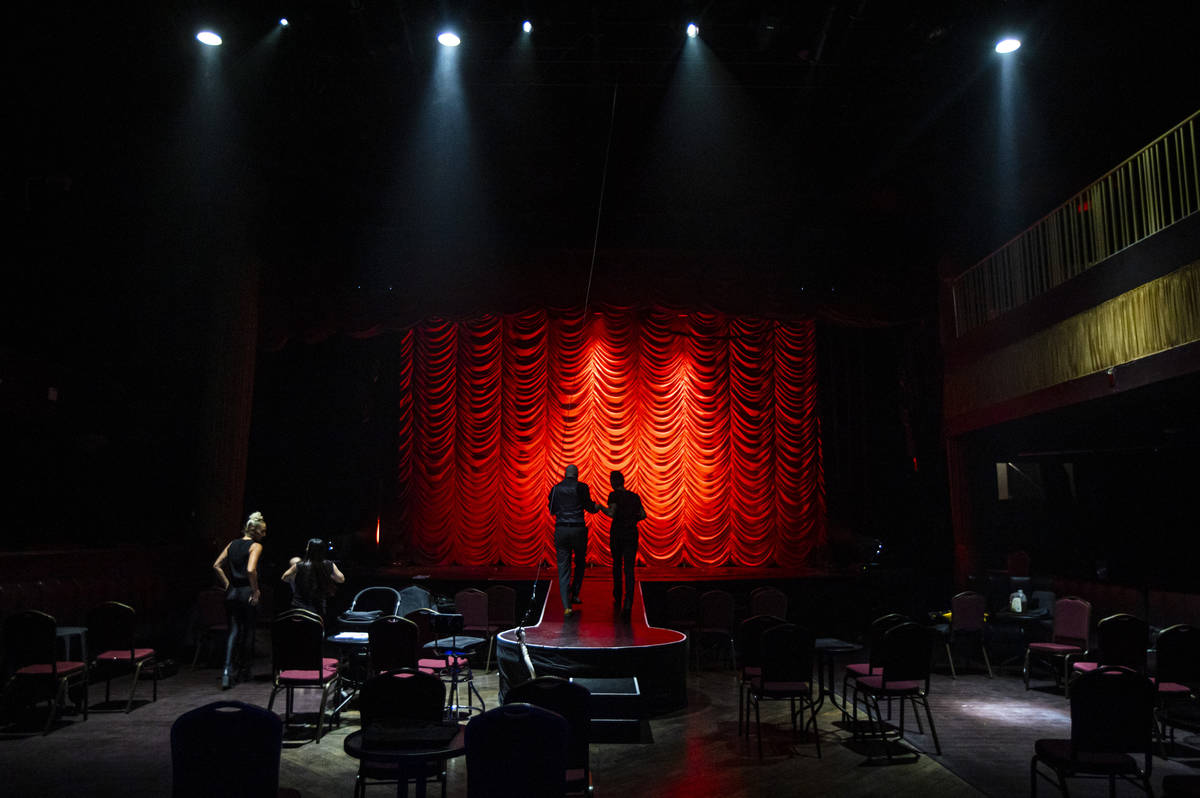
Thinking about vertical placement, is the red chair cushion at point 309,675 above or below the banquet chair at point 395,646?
below

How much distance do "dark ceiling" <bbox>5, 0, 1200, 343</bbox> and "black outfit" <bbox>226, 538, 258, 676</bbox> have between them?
5716mm

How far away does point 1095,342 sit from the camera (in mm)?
9273

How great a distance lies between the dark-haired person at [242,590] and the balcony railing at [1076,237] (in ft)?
31.6

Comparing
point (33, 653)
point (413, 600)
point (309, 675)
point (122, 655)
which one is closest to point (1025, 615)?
point (413, 600)

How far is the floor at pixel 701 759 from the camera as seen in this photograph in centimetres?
536

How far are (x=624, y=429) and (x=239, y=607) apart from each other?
8.00 m

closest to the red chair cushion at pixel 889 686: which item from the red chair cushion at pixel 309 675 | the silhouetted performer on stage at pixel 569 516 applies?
the silhouetted performer on stage at pixel 569 516

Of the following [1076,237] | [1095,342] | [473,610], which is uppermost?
[1076,237]

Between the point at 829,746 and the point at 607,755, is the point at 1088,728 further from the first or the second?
the point at 607,755

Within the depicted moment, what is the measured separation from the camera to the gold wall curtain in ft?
25.5

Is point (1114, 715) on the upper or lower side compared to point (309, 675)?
upper

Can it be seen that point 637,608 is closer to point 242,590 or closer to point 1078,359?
point 242,590

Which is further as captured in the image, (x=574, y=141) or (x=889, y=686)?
(x=574, y=141)

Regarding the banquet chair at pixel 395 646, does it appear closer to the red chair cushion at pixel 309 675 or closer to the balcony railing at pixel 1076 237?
the red chair cushion at pixel 309 675
